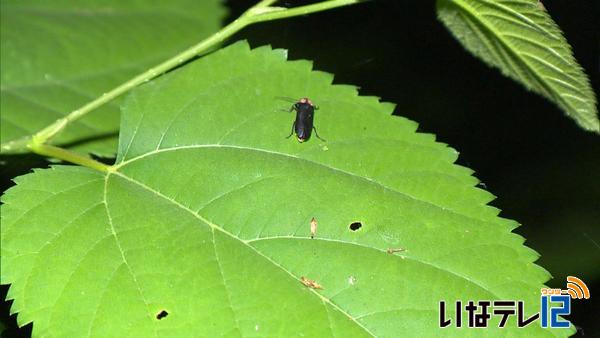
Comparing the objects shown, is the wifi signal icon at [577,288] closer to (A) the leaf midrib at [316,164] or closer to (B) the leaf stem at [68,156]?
(A) the leaf midrib at [316,164]

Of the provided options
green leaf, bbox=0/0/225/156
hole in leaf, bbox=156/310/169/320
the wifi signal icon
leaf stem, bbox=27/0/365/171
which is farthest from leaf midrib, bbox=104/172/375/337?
the wifi signal icon

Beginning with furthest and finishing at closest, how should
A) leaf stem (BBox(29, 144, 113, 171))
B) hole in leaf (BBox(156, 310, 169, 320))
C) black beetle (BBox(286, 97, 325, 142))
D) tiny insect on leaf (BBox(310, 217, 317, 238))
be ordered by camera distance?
leaf stem (BBox(29, 144, 113, 171)), black beetle (BBox(286, 97, 325, 142)), tiny insect on leaf (BBox(310, 217, 317, 238)), hole in leaf (BBox(156, 310, 169, 320))

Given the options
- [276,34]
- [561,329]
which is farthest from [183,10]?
[561,329]

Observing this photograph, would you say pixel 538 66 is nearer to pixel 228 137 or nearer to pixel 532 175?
pixel 228 137

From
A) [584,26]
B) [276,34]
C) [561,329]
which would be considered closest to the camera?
[561,329]

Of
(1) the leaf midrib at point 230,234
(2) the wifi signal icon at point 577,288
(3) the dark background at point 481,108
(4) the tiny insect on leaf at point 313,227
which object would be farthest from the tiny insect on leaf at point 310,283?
(3) the dark background at point 481,108

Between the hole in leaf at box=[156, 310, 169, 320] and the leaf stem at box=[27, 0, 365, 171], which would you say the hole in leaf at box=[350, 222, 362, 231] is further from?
the leaf stem at box=[27, 0, 365, 171]
